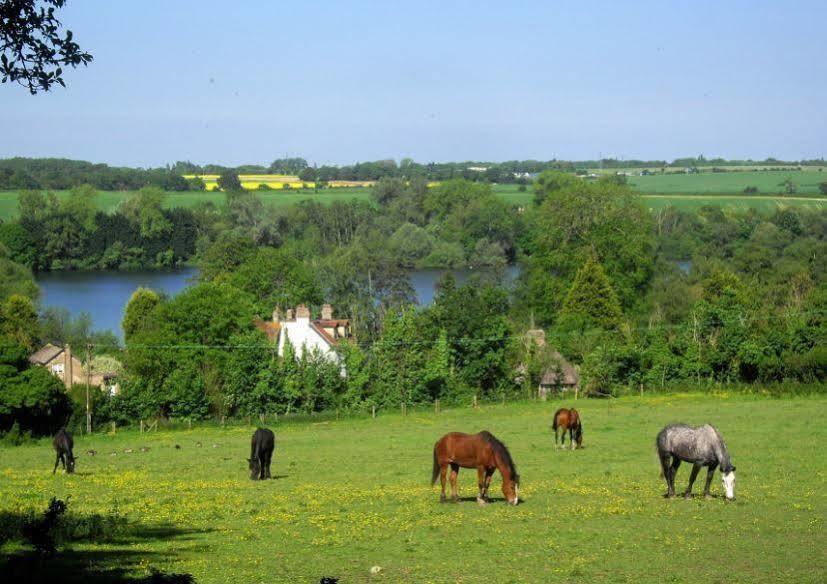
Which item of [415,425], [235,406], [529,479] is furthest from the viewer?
[235,406]

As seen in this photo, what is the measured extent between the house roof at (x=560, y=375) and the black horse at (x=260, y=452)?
124 ft

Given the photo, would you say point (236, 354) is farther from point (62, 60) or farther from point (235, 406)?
point (62, 60)

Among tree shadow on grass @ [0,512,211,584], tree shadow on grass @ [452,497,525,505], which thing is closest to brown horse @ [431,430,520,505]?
tree shadow on grass @ [452,497,525,505]

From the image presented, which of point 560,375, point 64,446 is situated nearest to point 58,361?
point 560,375

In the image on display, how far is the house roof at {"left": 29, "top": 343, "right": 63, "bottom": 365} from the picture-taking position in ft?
247

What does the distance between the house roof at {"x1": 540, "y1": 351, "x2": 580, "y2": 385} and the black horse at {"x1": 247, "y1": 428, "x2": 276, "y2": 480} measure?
37.7 meters

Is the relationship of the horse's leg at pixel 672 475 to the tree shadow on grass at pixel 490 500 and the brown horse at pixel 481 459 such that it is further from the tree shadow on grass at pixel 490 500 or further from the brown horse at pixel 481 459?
the brown horse at pixel 481 459

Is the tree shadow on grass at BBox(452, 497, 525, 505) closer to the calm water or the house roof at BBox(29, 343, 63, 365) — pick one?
the house roof at BBox(29, 343, 63, 365)

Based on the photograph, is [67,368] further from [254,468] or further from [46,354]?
[254,468]

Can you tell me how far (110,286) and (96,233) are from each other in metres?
25.8

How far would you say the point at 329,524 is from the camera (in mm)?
19875

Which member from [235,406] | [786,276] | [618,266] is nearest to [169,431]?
[235,406]

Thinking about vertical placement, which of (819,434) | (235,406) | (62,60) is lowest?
(235,406)

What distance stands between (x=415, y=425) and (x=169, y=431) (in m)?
11.3
